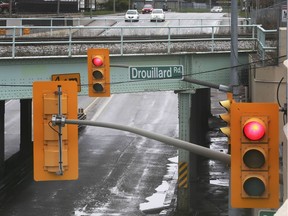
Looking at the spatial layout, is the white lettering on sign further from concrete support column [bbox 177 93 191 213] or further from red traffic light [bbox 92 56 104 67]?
red traffic light [bbox 92 56 104 67]

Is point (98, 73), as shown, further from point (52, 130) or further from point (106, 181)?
point (106, 181)

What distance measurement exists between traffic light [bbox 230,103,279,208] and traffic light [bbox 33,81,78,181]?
2543 millimetres

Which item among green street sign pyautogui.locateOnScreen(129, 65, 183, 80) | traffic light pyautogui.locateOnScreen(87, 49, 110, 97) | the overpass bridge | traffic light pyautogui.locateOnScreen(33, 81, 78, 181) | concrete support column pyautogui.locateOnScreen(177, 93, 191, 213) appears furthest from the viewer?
concrete support column pyautogui.locateOnScreen(177, 93, 191, 213)

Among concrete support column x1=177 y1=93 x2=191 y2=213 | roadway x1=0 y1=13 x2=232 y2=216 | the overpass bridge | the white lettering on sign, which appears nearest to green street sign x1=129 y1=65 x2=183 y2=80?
the white lettering on sign

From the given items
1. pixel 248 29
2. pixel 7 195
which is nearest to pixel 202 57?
pixel 7 195

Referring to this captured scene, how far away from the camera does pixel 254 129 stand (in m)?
6.38

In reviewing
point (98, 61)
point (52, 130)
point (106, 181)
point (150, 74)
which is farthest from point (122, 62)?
point (52, 130)

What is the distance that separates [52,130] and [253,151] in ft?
9.54

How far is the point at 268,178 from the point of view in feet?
→ 21.4

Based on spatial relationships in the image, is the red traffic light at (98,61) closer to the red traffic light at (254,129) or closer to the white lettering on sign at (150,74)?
the white lettering on sign at (150,74)

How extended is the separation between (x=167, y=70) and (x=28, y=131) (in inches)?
614

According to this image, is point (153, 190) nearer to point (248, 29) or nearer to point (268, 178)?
point (248, 29)

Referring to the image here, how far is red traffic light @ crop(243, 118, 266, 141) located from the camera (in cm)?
637

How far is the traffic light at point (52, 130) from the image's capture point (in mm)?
8070
